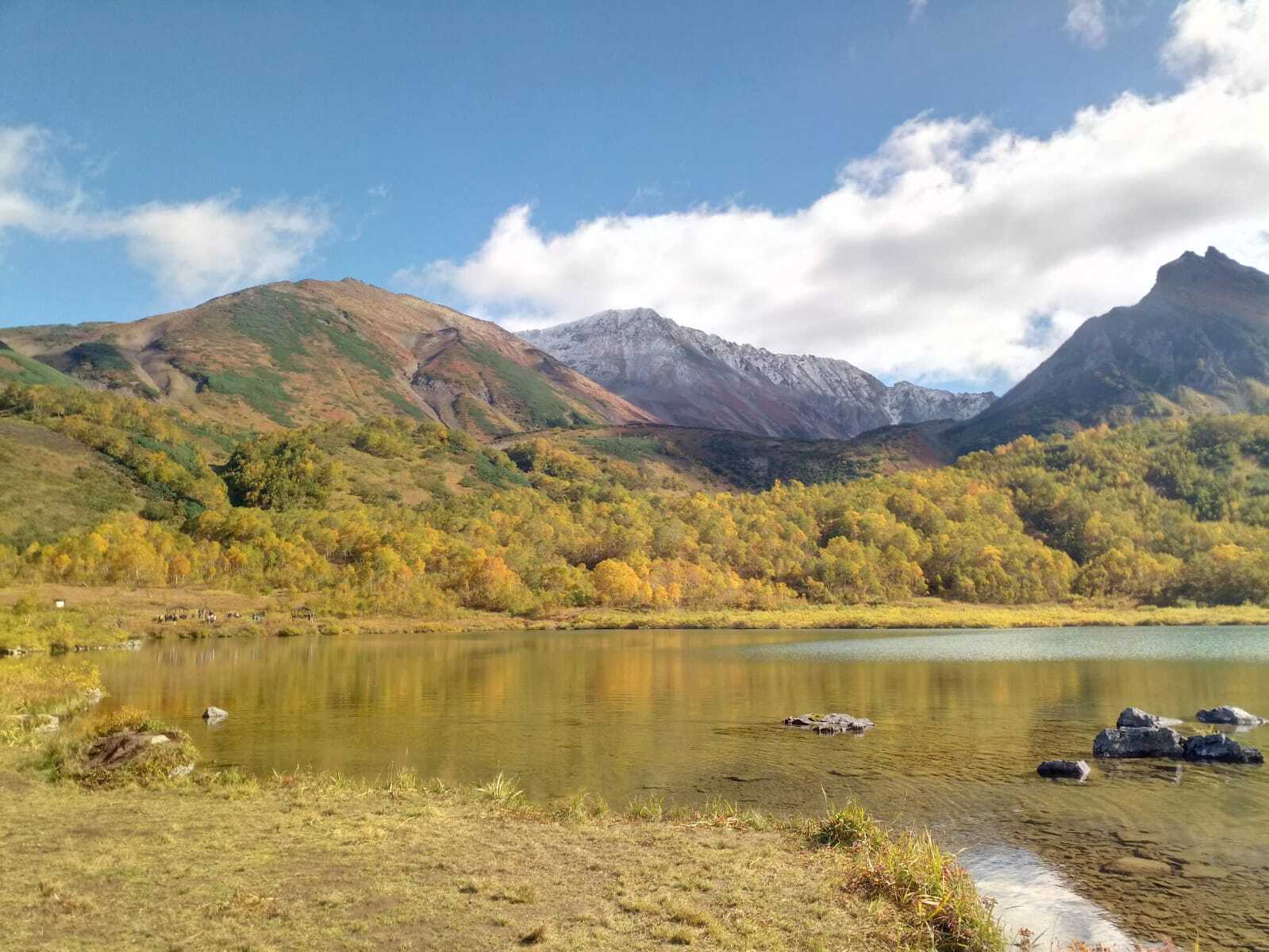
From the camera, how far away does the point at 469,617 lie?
4774 inches

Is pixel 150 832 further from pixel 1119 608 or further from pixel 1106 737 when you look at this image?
pixel 1119 608

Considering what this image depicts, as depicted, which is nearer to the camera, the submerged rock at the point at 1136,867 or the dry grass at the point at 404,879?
the dry grass at the point at 404,879

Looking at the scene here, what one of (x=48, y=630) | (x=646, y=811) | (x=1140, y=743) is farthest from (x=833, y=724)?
(x=48, y=630)

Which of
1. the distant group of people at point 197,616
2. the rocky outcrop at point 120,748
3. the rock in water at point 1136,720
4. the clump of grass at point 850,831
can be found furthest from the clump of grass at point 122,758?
the distant group of people at point 197,616

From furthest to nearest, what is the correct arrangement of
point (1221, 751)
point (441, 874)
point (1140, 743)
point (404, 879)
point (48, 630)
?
point (48, 630), point (1140, 743), point (1221, 751), point (441, 874), point (404, 879)

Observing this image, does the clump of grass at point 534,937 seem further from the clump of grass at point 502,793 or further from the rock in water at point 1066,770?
the rock in water at point 1066,770

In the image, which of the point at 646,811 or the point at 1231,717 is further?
the point at 1231,717

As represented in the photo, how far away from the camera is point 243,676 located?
168 ft

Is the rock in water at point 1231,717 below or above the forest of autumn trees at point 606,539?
below

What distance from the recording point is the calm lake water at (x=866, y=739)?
15781 mm

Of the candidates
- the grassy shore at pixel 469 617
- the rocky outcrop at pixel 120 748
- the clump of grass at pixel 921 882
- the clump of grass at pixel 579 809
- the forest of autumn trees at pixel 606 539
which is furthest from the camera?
the forest of autumn trees at pixel 606 539

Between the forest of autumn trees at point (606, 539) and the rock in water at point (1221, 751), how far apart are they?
103m

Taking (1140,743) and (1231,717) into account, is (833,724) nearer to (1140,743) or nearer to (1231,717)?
(1140,743)

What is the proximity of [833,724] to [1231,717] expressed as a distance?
632 inches
